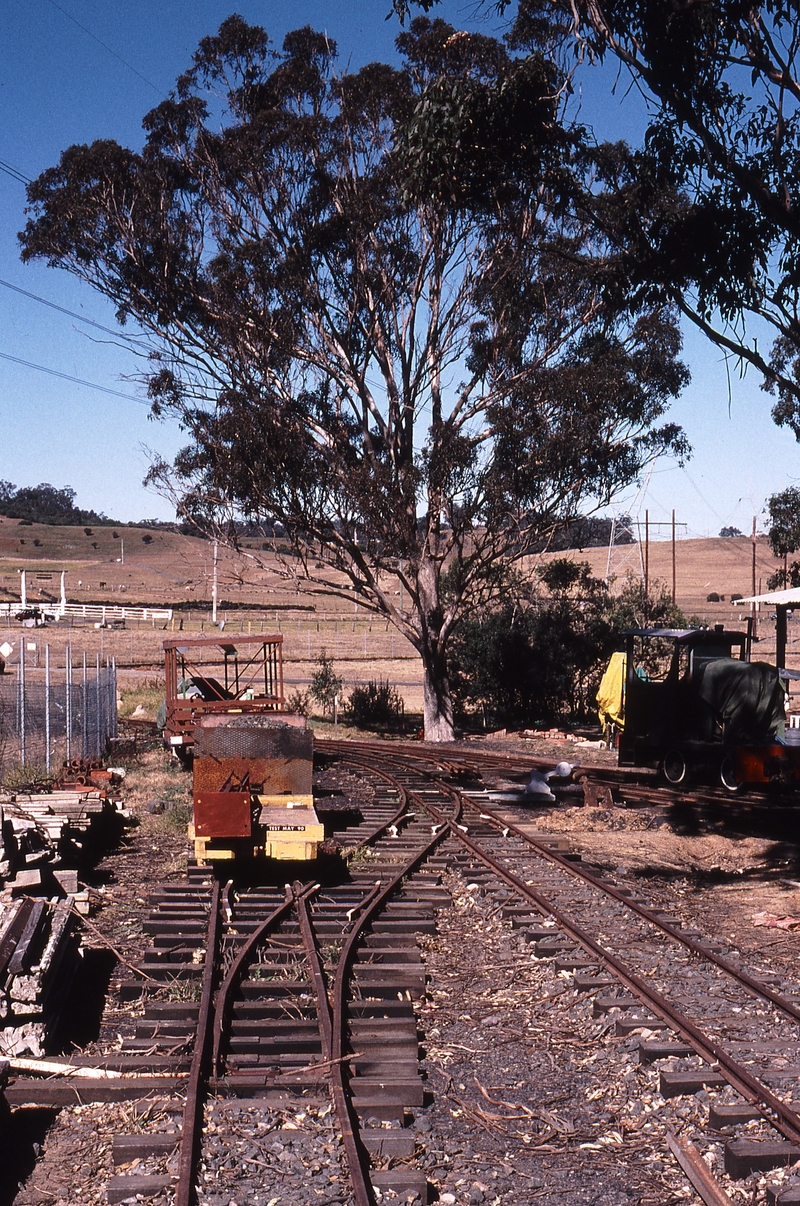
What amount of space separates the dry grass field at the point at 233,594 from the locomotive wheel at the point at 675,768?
1100cm

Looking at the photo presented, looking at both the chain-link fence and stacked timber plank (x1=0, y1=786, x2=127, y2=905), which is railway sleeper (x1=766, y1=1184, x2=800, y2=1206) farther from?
the chain-link fence

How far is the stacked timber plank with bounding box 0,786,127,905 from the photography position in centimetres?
1052

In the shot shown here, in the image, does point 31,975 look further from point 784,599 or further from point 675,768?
point 784,599

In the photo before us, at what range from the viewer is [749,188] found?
1142 cm

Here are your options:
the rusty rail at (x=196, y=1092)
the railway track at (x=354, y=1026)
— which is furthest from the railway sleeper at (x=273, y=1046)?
the rusty rail at (x=196, y=1092)

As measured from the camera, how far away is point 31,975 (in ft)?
22.7

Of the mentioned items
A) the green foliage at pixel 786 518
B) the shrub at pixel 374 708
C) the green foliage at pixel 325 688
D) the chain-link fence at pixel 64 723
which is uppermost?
the green foliage at pixel 786 518

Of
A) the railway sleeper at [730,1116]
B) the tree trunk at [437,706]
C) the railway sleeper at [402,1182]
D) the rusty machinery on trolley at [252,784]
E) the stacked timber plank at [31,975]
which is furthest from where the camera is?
the tree trunk at [437,706]

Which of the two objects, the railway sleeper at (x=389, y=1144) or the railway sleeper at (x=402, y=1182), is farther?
the railway sleeper at (x=389, y=1144)

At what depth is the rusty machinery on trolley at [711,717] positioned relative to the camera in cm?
1756

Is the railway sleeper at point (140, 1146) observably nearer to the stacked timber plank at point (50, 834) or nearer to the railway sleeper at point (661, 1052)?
the railway sleeper at point (661, 1052)

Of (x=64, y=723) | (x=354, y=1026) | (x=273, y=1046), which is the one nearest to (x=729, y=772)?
Result: (x=354, y=1026)

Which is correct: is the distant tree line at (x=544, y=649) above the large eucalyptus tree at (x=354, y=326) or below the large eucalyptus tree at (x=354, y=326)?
below

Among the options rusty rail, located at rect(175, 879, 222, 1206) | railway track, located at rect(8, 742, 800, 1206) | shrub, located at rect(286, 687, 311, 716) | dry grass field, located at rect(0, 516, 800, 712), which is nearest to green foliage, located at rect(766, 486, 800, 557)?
dry grass field, located at rect(0, 516, 800, 712)
